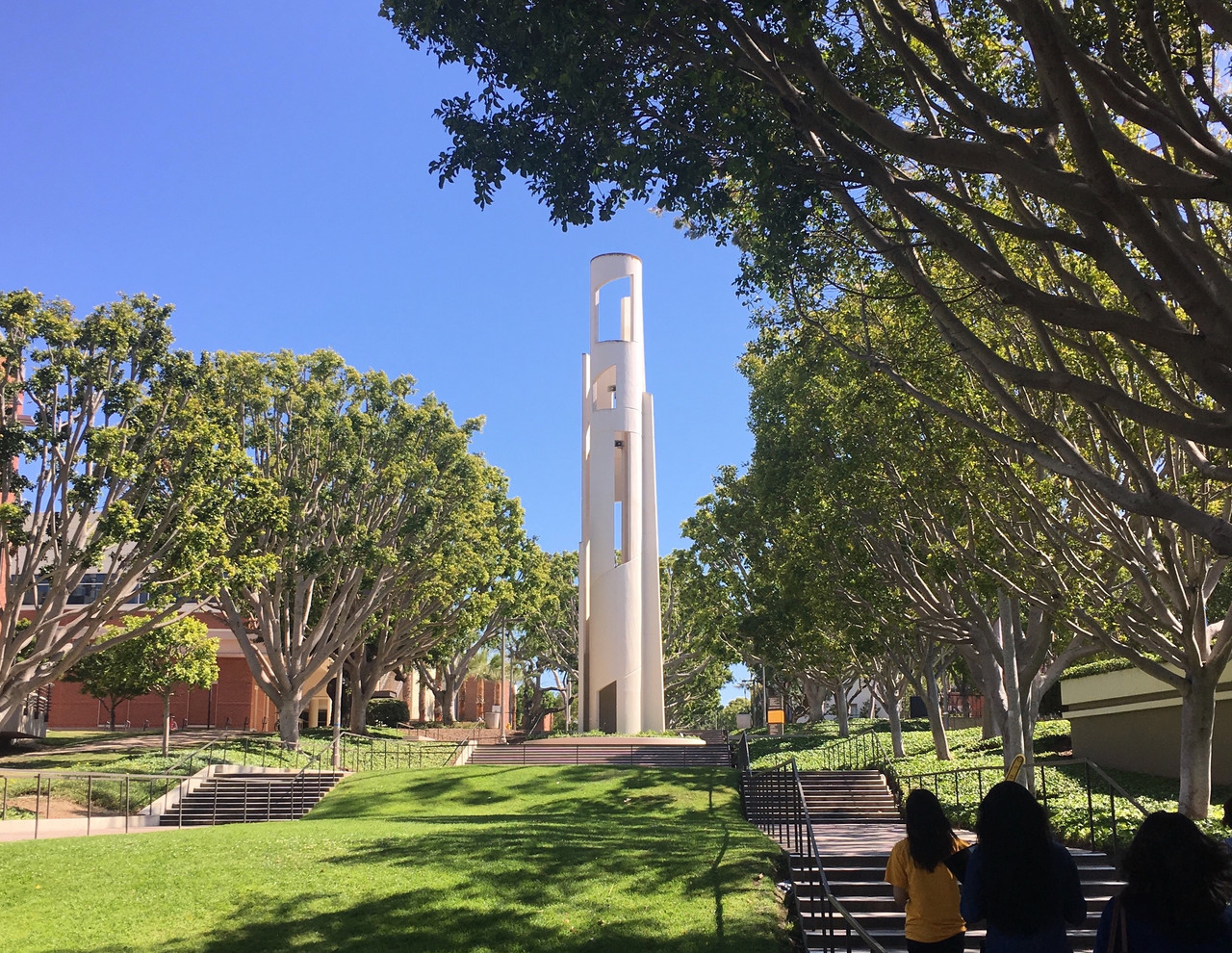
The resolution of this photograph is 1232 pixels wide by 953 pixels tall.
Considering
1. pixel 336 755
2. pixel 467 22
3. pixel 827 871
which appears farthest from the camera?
pixel 336 755

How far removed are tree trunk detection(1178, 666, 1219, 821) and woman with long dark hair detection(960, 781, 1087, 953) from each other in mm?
10585

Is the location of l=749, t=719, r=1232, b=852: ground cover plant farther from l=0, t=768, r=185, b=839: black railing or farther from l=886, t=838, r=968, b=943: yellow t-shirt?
l=0, t=768, r=185, b=839: black railing

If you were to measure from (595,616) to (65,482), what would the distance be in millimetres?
23068

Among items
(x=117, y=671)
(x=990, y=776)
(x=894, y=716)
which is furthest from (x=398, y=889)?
(x=894, y=716)

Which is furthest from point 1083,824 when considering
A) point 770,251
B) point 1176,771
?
point 770,251

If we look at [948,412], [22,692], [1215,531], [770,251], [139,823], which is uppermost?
[770,251]

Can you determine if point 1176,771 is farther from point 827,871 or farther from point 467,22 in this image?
point 467,22

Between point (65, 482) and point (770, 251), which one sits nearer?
point (770, 251)

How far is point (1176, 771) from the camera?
73.9ft

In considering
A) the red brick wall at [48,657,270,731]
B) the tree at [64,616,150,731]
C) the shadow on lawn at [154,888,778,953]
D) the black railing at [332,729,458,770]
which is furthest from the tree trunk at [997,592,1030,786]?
the red brick wall at [48,657,270,731]

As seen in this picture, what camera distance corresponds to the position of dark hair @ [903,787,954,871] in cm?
545

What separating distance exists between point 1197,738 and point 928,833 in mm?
10330

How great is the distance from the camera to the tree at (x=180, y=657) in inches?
1138

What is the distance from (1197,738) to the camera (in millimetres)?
13859
